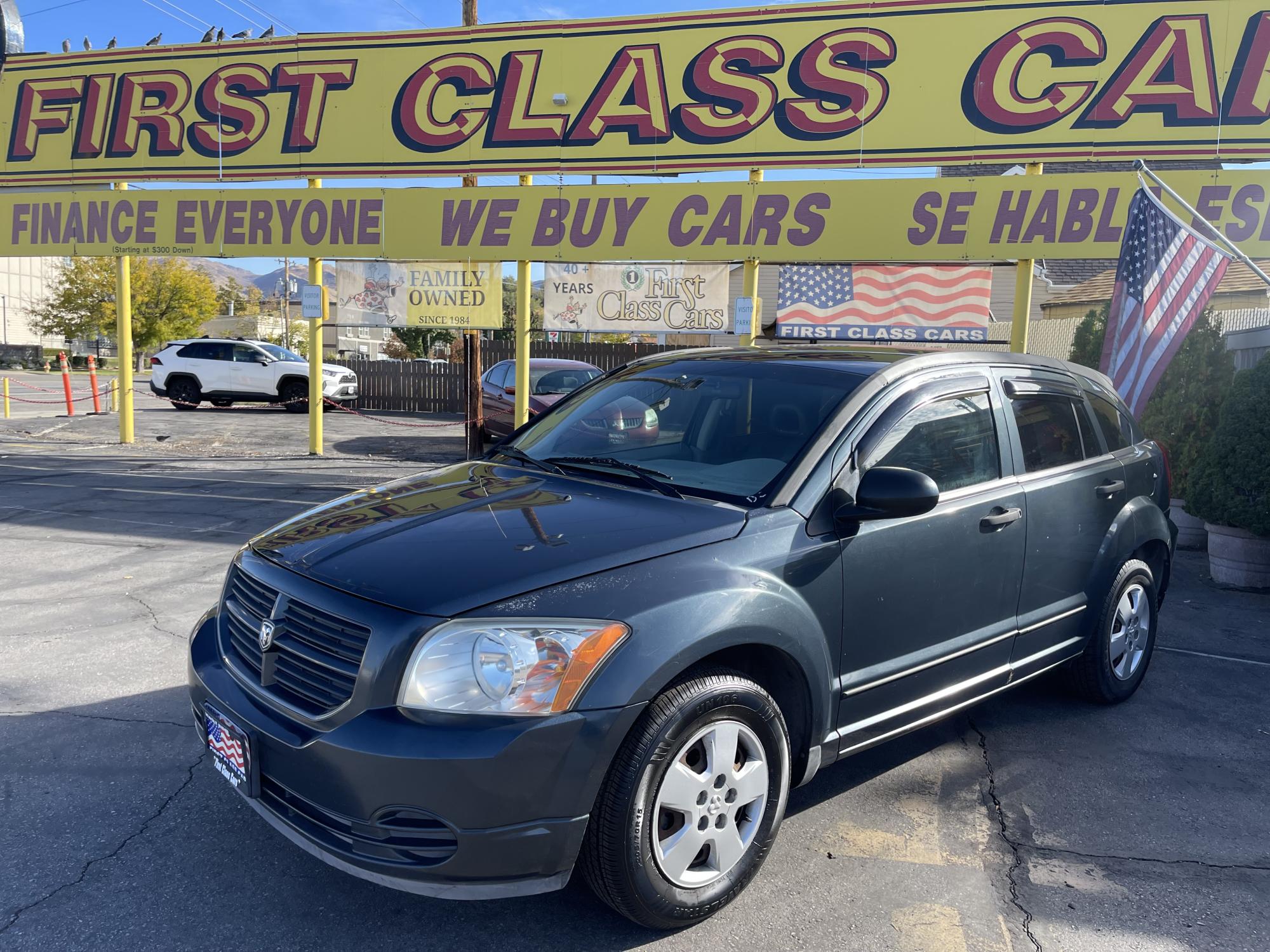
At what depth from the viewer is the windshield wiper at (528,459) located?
12.6 feet

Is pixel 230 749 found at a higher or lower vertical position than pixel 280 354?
lower

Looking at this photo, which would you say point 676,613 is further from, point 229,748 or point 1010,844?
point 1010,844

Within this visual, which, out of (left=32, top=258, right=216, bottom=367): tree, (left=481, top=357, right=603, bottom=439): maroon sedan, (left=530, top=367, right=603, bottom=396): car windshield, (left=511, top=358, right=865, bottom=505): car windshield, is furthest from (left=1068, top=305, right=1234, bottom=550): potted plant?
(left=32, top=258, right=216, bottom=367): tree

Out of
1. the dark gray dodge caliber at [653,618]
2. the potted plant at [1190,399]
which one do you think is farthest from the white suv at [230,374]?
the dark gray dodge caliber at [653,618]

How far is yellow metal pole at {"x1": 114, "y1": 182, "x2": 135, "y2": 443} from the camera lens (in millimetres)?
13922

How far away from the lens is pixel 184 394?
77.2ft

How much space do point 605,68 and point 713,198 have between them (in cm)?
203

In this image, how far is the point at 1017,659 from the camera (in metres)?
4.04

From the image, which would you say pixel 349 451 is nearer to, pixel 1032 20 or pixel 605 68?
pixel 605 68

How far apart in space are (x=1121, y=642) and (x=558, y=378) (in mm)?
12305

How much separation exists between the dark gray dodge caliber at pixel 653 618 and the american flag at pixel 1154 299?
10.5 feet

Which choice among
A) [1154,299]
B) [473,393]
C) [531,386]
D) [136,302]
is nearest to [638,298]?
[473,393]

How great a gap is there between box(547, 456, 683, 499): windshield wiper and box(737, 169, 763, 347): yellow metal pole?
284 inches

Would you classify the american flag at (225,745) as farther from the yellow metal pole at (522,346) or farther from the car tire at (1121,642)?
the yellow metal pole at (522,346)
